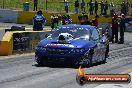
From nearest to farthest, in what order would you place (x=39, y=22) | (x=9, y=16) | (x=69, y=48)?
(x=69, y=48) < (x=39, y=22) < (x=9, y=16)

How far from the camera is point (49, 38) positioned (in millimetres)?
13844

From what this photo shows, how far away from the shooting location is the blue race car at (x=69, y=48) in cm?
1290

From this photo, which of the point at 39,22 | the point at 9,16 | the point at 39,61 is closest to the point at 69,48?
the point at 39,61

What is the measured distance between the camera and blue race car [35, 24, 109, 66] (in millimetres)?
12898

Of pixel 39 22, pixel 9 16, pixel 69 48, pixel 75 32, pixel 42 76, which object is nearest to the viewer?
pixel 42 76

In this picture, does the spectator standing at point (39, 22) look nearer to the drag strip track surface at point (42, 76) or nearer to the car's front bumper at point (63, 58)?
the drag strip track surface at point (42, 76)

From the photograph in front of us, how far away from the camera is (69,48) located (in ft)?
42.3

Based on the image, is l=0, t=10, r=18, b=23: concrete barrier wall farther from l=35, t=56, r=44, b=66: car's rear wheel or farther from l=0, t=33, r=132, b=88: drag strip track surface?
l=0, t=33, r=132, b=88: drag strip track surface

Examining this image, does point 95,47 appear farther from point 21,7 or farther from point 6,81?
point 21,7

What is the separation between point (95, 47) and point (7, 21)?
24.7 m

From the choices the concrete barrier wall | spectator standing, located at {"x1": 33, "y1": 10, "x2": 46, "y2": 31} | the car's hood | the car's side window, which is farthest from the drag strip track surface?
the concrete barrier wall

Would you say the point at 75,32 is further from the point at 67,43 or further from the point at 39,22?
the point at 39,22

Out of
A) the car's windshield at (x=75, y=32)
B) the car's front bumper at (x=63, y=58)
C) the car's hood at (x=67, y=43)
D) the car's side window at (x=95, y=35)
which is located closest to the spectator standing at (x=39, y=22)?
the car's side window at (x=95, y=35)

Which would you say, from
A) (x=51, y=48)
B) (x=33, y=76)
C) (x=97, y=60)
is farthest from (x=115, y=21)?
(x=33, y=76)
